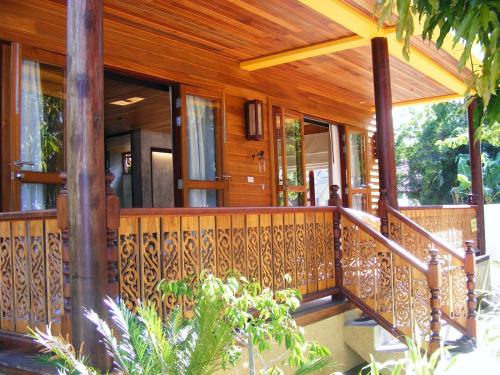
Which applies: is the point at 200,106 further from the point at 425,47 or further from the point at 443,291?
the point at 443,291

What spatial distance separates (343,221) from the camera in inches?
203

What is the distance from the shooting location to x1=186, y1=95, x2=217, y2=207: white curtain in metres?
6.30

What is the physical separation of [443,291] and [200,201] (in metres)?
2.81

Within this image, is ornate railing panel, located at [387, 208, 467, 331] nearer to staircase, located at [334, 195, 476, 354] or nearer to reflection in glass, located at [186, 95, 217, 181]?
staircase, located at [334, 195, 476, 354]

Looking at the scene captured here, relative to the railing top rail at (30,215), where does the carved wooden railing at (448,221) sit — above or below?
below

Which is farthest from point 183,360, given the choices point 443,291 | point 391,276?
point 443,291

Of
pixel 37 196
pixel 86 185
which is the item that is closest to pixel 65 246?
pixel 86 185

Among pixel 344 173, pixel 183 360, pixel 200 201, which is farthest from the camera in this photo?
pixel 344 173

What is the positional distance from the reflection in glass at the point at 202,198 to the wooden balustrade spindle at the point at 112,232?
10.6 feet

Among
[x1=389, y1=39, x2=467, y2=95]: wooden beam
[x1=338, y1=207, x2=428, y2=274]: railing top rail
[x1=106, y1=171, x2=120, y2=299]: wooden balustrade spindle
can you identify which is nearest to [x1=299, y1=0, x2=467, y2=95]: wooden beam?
[x1=389, y1=39, x2=467, y2=95]: wooden beam

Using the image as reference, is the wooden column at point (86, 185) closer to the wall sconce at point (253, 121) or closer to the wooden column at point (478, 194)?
the wall sconce at point (253, 121)

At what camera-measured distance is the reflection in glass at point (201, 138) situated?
6301mm

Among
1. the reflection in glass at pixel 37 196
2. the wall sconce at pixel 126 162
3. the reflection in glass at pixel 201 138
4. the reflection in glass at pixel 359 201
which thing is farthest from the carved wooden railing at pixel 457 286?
the wall sconce at pixel 126 162

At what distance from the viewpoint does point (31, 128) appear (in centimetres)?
468
